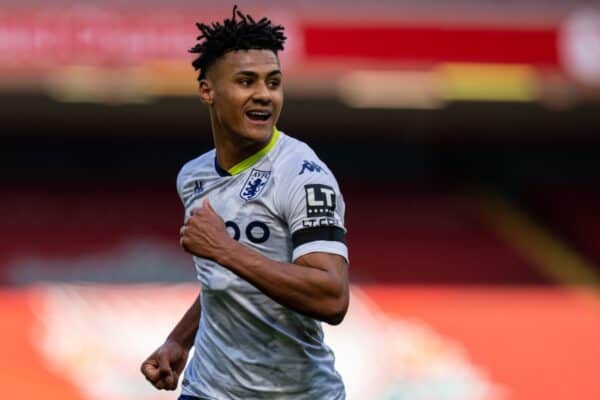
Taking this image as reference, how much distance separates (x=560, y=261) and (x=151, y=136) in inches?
193

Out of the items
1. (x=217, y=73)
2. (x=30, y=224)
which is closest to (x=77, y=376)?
(x=30, y=224)

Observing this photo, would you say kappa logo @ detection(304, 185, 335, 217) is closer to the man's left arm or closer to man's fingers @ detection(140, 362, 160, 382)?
the man's left arm

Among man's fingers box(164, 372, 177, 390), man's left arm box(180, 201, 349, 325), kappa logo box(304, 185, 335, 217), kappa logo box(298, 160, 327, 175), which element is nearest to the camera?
man's left arm box(180, 201, 349, 325)

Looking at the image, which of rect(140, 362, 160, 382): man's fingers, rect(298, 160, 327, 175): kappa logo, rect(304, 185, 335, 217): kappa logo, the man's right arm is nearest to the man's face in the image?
rect(298, 160, 327, 175): kappa logo

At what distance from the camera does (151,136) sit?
46.6ft

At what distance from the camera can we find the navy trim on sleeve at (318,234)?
3.96 meters

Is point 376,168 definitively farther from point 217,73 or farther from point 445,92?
point 217,73

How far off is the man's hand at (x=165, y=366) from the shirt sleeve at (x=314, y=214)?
91 cm

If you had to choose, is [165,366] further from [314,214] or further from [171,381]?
[314,214]

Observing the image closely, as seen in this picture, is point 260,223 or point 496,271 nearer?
point 260,223

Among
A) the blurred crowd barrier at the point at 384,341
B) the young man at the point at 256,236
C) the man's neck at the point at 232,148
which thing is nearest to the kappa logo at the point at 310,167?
the young man at the point at 256,236

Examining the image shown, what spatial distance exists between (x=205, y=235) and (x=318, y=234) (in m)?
0.37

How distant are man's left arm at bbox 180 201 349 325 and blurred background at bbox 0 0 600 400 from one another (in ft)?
22.8

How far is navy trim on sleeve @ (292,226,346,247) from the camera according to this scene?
156 inches
